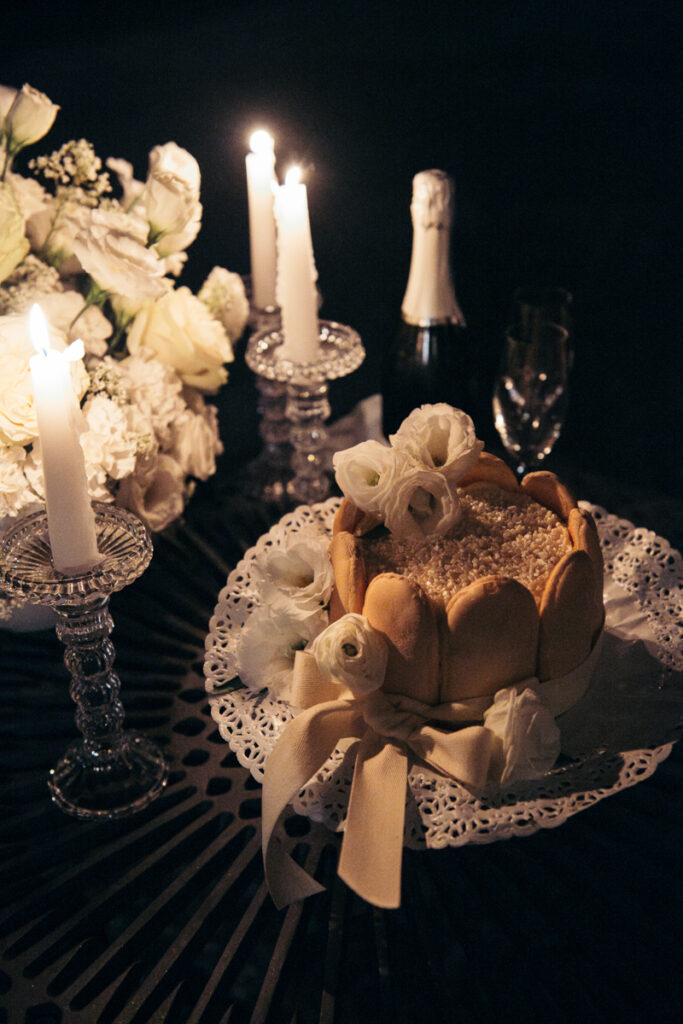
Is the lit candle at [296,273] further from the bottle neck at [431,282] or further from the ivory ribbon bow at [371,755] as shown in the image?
the ivory ribbon bow at [371,755]

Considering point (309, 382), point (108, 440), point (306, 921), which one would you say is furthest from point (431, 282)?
point (306, 921)

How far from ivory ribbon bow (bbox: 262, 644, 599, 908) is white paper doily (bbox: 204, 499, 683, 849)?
2 centimetres

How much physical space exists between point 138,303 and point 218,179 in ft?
0.98

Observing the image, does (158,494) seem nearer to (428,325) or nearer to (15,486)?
(15,486)

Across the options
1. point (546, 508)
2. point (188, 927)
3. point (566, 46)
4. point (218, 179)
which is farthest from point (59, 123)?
point (188, 927)

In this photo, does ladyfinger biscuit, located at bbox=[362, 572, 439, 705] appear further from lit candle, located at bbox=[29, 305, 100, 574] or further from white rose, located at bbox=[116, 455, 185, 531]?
white rose, located at bbox=[116, 455, 185, 531]

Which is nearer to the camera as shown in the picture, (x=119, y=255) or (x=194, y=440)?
(x=119, y=255)

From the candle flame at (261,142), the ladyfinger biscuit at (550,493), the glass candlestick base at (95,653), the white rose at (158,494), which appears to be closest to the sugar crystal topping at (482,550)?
the ladyfinger biscuit at (550,493)

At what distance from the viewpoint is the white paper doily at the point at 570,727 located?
21.2 inches

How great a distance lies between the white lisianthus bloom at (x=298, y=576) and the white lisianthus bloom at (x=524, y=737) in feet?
0.42

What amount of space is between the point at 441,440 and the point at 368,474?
2.0 inches

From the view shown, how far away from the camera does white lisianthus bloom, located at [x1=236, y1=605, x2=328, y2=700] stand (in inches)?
23.5

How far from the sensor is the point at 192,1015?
1.65ft

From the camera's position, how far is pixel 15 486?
68 centimetres
